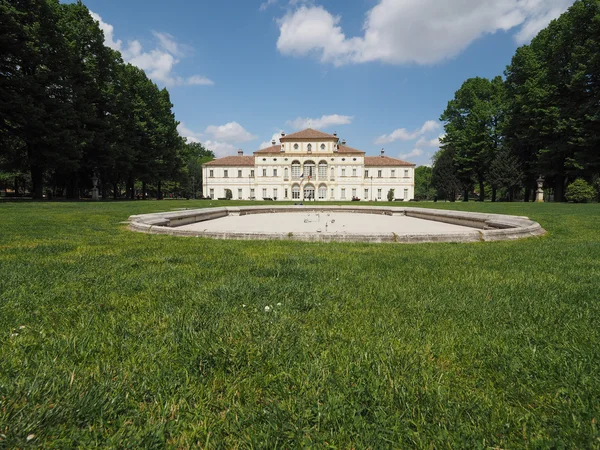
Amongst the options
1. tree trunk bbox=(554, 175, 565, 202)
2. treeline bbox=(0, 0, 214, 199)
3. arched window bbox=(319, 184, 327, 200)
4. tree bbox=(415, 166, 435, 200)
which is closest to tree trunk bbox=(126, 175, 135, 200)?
treeline bbox=(0, 0, 214, 199)

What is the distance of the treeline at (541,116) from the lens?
25.7 metres

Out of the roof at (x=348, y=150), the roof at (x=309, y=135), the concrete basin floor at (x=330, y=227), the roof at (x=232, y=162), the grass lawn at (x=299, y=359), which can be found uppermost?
the roof at (x=309, y=135)

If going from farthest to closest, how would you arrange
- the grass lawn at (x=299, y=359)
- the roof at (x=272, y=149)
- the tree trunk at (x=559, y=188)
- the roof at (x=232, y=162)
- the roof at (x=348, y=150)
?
the roof at (x=232, y=162) < the roof at (x=272, y=149) < the roof at (x=348, y=150) < the tree trunk at (x=559, y=188) < the grass lawn at (x=299, y=359)

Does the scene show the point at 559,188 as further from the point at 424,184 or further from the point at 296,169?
the point at 424,184

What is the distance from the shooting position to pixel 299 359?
1808 mm

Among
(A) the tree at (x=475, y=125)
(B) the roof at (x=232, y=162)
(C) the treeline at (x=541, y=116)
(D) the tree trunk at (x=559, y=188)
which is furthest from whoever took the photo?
(B) the roof at (x=232, y=162)

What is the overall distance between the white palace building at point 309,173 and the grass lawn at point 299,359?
59591 mm

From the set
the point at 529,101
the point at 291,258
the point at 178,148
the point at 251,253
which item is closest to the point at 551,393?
the point at 291,258

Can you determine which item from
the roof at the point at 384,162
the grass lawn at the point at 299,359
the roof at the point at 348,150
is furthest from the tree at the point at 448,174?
the grass lawn at the point at 299,359

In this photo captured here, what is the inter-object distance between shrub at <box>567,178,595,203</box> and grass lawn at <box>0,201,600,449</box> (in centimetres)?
2953

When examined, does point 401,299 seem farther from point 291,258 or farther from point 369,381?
point 291,258

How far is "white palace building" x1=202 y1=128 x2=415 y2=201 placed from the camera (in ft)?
207

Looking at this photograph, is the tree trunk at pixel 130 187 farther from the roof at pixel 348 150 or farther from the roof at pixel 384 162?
the roof at pixel 384 162

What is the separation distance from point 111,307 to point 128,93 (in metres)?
37.7
